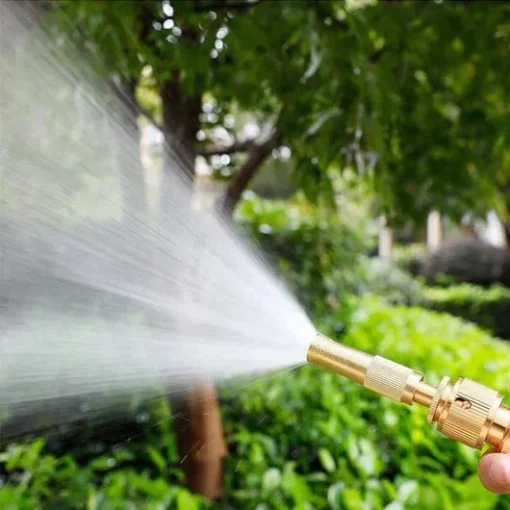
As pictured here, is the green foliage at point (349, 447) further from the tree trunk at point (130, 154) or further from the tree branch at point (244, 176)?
the tree trunk at point (130, 154)

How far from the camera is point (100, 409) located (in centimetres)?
148

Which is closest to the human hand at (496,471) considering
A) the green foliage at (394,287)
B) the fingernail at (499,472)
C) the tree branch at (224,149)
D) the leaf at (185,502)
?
the fingernail at (499,472)

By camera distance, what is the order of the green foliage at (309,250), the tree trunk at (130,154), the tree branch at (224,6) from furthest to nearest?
the green foliage at (309,250) → the tree trunk at (130,154) → the tree branch at (224,6)

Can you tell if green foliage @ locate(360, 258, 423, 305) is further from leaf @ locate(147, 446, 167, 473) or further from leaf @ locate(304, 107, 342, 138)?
leaf @ locate(304, 107, 342, 138)

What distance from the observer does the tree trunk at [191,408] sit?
68.1 inches

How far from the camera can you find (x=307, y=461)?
2.03m

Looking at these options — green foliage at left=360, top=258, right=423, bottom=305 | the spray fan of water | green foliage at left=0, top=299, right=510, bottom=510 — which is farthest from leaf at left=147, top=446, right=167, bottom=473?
green foliage at left=360, top=258, right=423, bottom=305

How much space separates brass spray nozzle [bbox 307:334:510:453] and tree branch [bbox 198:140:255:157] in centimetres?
155

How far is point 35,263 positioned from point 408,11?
100 centimetres

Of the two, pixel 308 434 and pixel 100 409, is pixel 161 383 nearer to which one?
pixel 100 409

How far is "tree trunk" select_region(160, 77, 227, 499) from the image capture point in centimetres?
173

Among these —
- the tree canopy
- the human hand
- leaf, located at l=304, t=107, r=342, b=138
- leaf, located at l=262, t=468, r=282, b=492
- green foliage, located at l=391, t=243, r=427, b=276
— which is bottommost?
leaf, located at l=262, t=468, r=282, b=492

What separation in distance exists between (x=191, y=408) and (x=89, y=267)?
0.61 m

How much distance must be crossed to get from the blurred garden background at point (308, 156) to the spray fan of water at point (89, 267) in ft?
0.29
